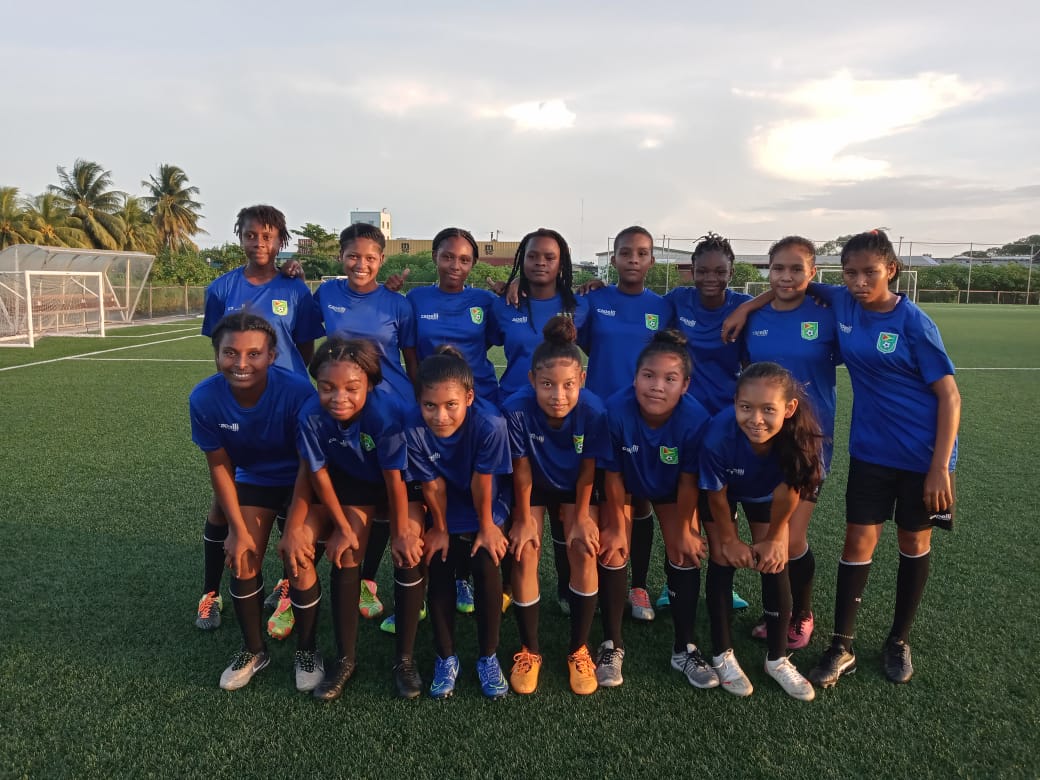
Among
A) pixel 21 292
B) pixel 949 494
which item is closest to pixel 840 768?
pixel 949 494

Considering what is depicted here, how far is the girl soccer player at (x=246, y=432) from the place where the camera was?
2643 mm

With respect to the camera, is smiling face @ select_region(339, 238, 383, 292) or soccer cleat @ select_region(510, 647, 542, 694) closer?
soccer cleat @ select_region(510, 647, 542, 694)

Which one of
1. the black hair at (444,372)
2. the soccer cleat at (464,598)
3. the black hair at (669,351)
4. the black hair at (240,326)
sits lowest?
the soccer cleat at (464,598)

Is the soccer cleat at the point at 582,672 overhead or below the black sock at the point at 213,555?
below

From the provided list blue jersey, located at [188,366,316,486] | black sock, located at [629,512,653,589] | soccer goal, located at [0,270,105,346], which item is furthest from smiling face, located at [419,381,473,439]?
soccer goal, located at [0,270,105,346]

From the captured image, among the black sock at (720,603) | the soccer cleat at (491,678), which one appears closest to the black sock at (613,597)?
the black sock at (720,603)

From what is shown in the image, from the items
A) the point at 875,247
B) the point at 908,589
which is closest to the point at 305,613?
the point at 908,589

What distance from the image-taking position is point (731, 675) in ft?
8.75

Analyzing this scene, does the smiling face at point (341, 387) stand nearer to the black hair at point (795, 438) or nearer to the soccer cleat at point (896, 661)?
the black hair at point (795, 438)

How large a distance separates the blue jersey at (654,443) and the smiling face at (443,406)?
61 cm

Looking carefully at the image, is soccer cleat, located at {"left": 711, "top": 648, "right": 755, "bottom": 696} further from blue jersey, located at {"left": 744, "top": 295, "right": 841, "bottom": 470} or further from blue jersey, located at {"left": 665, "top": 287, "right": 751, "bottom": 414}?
blue jersey, located at {"left": 665, "top": 287, "right": 751, "bottom": 414}

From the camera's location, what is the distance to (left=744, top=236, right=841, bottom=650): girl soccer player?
114 inches

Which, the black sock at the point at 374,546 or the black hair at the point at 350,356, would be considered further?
the black sock at the point at 374,546

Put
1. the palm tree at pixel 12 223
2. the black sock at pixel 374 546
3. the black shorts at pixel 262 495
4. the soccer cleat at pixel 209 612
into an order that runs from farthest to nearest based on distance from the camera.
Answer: the palm tree at pixel 12 223
the black sock at pixel 374 546
the soccer cleat at pixel 209 612
the black shorts at pixel 262 495
